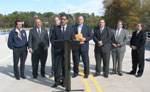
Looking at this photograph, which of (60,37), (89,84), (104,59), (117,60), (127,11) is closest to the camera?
(60,37)

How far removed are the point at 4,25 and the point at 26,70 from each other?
110 meters

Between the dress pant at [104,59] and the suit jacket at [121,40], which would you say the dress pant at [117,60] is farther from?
the dress pant at [104,59]

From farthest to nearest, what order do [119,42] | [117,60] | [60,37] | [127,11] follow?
[127,11]
[117,60]
[119,42]
[60,37]

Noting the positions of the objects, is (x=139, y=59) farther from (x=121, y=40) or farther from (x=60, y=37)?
(x=60, y=37)

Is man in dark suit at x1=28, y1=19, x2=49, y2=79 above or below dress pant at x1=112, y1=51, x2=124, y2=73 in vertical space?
above

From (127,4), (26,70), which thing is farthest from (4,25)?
(26,70)

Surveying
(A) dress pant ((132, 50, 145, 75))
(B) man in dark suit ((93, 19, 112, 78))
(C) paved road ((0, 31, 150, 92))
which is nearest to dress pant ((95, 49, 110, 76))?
(B) man in dark suit ((93, 19, 112, 78))

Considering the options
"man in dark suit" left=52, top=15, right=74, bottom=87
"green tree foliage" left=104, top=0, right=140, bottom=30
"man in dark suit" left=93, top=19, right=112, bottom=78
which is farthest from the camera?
"green tree foliage" left=104, top=0, right=140, bottom=30

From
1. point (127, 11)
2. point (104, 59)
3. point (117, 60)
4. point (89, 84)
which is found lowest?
point (89, 84)

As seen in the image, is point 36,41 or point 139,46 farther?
point 139,46

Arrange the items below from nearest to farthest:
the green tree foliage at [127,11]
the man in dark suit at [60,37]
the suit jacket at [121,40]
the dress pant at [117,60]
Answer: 1. the man in dark suit at [60,37]
2. the suit jacket at [121,40]
3. the dress pant at [117,60]
4. the green tree foliage at [127,11]

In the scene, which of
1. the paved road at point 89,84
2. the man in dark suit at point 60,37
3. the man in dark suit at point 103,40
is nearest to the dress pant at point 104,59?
the man in dark suit at point 103,40

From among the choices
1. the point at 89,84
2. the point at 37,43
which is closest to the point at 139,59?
the point at 89,84

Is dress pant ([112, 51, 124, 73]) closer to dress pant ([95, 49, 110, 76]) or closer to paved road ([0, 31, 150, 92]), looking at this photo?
paved road ([0, 31, 150, 92])
